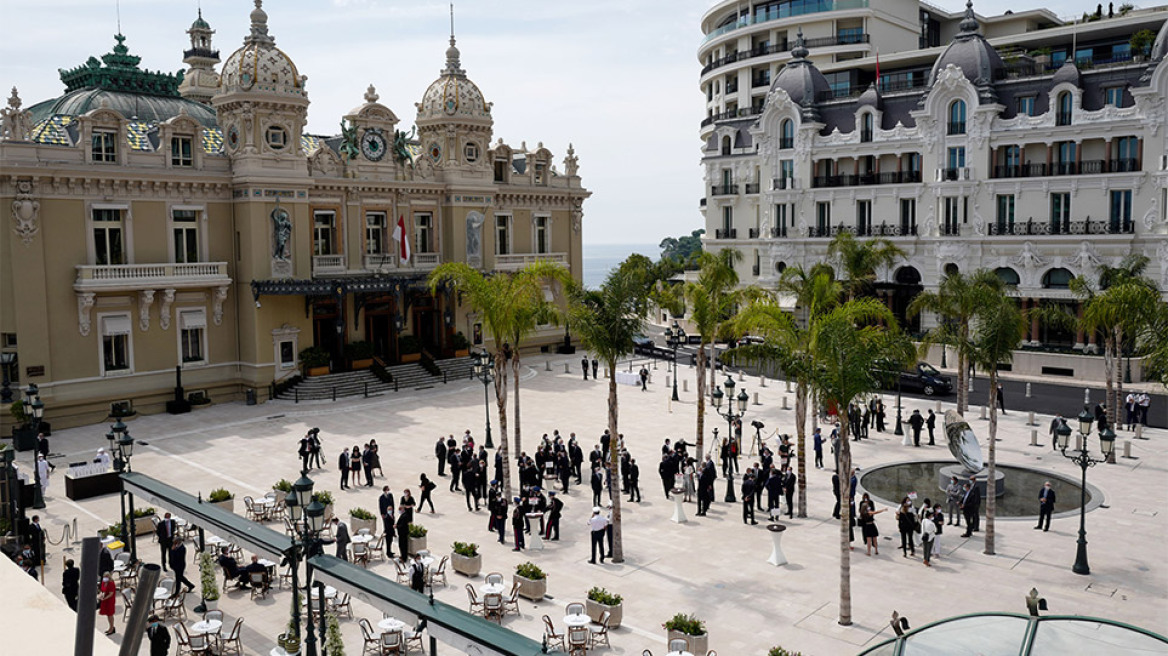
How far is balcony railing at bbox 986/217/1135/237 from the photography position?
48469 millimetres

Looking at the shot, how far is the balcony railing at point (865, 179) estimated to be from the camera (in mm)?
56969

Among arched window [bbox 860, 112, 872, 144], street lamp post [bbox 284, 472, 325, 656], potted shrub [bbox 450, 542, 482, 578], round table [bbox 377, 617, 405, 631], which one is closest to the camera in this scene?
street lamp post [bbox 284, 472, 325, 656]

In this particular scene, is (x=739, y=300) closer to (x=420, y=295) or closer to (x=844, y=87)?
(x=420, y=295)

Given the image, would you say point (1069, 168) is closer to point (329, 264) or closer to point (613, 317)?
point (613, 317)

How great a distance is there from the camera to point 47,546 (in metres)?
23.0

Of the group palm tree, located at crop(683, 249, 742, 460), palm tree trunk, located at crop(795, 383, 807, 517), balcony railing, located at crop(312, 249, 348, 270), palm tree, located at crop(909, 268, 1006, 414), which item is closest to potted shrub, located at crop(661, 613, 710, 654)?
palm tree trunk, located at crop(795, 383, 807, 517)

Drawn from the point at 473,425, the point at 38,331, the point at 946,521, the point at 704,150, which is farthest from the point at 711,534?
the point at 704,150

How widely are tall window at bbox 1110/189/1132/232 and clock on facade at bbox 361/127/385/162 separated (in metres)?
38.9

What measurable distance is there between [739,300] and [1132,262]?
77.2ft

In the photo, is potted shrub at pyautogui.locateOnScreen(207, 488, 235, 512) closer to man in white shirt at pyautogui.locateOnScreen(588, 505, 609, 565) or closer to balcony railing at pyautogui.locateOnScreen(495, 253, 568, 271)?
man in white shirt at pyautogui.locateOnScreen(588, 505, 609, 565)

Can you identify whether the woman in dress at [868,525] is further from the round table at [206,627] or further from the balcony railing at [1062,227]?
the balcony railing at [1062,227]

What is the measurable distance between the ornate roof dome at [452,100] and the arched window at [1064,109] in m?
31.6

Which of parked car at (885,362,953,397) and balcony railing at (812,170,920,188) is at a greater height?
balcony railing at (812,170,920,188)

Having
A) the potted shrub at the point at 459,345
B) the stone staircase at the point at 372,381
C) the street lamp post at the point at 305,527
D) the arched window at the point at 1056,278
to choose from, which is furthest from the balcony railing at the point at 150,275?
the arched window at the point at 1056,278
